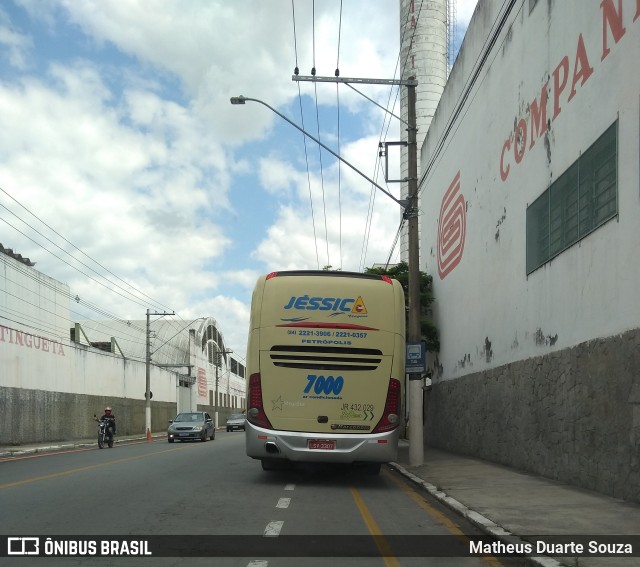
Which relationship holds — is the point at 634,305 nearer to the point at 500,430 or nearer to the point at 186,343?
the point at 500,430

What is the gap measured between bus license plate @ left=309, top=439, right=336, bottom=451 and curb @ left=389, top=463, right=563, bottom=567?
175 cm

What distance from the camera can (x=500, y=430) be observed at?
1630cm

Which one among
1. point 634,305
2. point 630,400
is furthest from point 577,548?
point 634,305

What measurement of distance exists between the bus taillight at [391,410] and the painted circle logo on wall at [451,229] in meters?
9.27

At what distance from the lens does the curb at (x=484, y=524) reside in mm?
6360

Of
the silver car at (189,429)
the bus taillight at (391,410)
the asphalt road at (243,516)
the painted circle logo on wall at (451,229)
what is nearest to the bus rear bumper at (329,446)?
the bus taillight at (391,410)

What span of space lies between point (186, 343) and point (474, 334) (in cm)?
5835

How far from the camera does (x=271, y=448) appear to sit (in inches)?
486

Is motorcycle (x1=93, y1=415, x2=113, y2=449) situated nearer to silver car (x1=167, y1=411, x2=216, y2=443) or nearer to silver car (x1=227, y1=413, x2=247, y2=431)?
silver car (x1=167, y1=411, x2=216, y2=443)

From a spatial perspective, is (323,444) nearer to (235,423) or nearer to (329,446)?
(329,446)

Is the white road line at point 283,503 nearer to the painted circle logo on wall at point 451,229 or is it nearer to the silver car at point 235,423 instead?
the painted circle logo on wall at point 451,229

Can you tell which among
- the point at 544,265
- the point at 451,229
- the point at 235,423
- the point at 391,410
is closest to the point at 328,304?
the point at 391,410

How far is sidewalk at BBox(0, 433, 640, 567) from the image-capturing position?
297 inches

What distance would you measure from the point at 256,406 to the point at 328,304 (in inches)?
86.4
